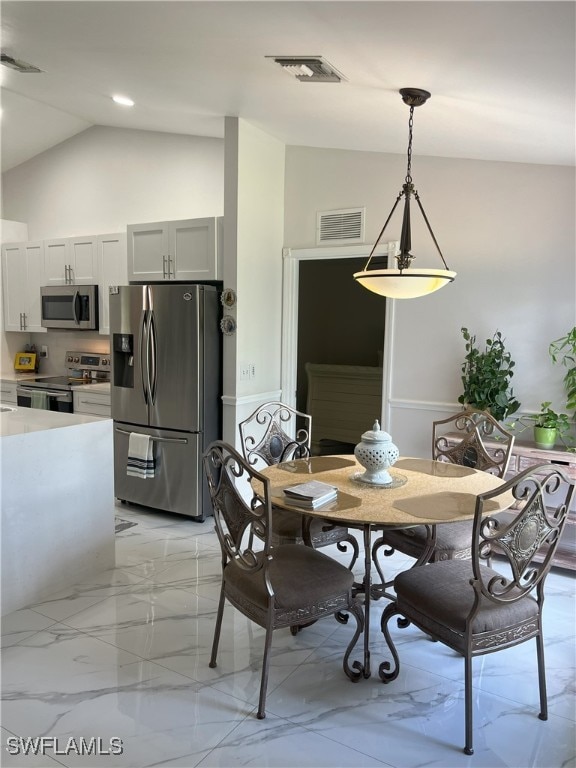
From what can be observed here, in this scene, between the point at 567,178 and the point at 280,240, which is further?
the point at 280,240

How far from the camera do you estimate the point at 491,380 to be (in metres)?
3.73

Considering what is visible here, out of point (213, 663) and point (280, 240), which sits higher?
point (280, 240)

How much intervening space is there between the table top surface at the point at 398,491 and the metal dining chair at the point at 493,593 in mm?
174

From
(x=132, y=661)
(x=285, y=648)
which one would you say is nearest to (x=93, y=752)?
(x=132, y=661)

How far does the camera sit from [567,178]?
3.62 metres

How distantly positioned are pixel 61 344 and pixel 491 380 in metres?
4.53

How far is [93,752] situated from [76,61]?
353 centimetres

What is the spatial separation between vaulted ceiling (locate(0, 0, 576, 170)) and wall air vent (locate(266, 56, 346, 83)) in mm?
44

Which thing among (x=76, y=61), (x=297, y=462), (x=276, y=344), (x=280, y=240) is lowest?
(x=297, y=462)

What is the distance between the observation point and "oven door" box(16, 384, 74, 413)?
5309 millimetres

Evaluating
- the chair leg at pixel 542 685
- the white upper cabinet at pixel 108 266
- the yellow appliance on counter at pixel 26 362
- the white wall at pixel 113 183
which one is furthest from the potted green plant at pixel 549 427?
the yellow appliance on counter at pixel 26 362

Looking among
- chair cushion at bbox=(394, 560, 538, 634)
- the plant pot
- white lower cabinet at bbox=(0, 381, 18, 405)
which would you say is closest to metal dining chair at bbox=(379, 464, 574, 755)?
chair cushion at bbox=(394, 560, 538, 634)

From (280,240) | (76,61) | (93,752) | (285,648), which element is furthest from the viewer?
(280,240)

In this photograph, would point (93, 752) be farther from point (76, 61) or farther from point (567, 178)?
point (567, 178)
